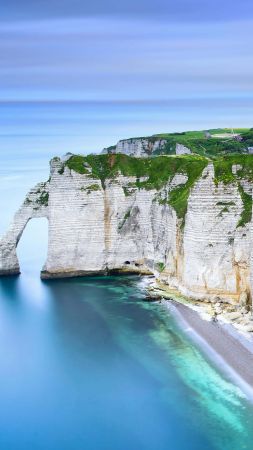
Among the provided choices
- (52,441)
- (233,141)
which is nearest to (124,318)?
(52,441)

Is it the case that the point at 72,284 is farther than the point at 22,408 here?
Yes

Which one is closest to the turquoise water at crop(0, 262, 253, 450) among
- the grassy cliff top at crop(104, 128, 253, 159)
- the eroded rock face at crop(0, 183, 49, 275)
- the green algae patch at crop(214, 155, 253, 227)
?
the eroded rock face at crop(0, 183, 49, 275)

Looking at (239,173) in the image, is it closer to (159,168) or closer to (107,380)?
(159,168)

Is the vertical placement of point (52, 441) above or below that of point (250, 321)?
below

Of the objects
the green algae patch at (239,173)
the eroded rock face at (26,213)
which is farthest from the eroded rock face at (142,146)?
the green algae patch at (239,173)

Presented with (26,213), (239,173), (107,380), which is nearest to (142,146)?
(26,213)

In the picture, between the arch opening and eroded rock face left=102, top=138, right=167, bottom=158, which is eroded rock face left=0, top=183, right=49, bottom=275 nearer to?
the arch opening

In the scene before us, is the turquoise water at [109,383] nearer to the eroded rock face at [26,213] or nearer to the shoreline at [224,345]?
the shoreline at [224,345]

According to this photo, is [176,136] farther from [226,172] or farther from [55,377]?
[55,377]
